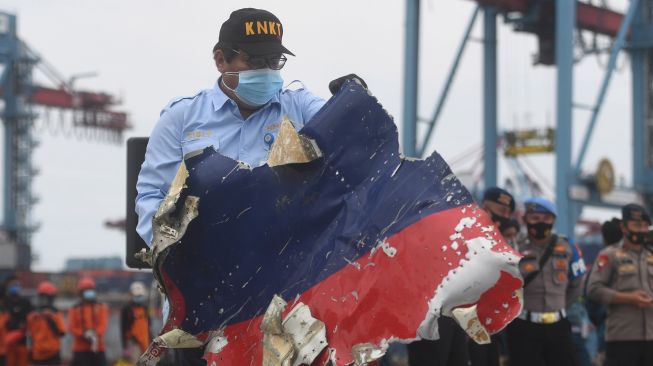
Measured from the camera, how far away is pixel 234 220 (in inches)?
154

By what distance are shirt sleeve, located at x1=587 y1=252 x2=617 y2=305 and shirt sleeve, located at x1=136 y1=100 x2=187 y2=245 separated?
597 cm

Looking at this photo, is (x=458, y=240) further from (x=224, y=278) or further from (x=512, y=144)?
(x=512, y=144)

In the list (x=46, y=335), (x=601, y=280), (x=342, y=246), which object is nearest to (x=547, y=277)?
(x=601, y=280)

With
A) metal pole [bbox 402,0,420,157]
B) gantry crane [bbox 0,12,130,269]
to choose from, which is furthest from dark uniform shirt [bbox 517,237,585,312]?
gantry crane [bbox 0,12,130,269]

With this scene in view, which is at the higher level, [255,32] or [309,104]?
[255,32]

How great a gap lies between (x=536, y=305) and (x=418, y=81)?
2180cm

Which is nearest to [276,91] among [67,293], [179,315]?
[179,315]

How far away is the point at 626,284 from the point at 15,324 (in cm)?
1064

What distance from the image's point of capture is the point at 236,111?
14.5 feet

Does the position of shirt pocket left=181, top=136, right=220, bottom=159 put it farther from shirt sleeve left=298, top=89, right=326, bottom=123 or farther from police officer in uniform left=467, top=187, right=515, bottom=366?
police officer in uniform left=467, top=187, right=515, bottom=366

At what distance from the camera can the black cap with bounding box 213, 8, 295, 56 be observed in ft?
14.1

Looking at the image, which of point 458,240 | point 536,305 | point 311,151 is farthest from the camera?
point 536,305

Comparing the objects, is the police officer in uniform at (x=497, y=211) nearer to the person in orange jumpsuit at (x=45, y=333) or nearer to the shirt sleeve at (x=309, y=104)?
the shirt sleeve at (x=309, y=104)

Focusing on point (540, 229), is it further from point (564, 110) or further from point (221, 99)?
point (564, 110)
